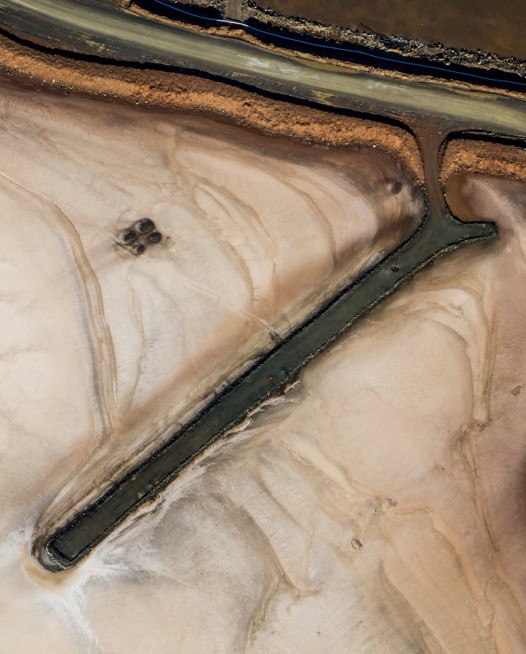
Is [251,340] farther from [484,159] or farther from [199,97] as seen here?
[484,159]

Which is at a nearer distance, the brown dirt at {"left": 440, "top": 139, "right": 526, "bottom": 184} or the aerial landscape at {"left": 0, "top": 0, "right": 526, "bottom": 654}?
the aerial landscape at {"left": 0, "top": 0, "right": 526, "bottom": 654}

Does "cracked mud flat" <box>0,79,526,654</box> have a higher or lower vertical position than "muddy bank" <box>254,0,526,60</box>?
lower

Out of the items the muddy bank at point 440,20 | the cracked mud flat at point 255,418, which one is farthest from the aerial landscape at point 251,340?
the muddy bank at point 440,20

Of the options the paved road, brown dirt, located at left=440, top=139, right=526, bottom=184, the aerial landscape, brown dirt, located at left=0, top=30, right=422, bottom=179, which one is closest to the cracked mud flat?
the aerial landscape

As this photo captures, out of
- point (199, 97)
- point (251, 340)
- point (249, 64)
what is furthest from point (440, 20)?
point (251, 340)

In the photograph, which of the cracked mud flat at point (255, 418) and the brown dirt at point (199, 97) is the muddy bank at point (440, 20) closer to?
the brown dirt at point (199, 97)

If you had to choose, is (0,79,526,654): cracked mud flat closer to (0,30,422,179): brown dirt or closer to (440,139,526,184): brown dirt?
(0,30,422,179): brown dirt
